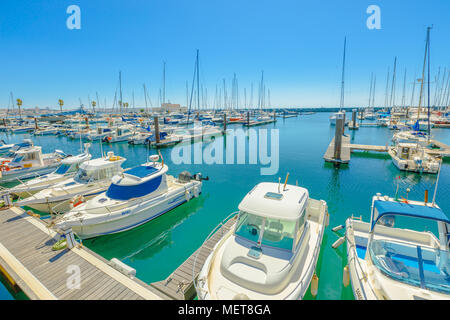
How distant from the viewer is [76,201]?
39.1 feet

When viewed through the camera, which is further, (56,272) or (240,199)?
(240,199)

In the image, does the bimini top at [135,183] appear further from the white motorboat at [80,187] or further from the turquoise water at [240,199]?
the white motorboat at [80,187]

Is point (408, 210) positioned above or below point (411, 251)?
above

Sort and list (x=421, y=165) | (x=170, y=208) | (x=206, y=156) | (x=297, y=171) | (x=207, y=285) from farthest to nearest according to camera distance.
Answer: (x=206, y=156) → (x=297, y=171) → (x=421, y=165) → (x=170, y=208) → (x=207, y=285)

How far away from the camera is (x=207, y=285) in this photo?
5406 mm

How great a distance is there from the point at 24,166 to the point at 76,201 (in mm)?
13856

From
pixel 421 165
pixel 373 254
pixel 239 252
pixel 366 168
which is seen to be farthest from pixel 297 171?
pixel 239 252

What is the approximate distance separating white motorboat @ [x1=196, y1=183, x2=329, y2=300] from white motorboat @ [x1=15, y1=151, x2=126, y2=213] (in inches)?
409

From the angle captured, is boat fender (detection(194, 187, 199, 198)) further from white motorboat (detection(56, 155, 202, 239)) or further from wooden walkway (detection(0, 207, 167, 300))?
wooden walkway (detection(0, 207, 167, 300))

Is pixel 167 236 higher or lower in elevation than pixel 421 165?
lower

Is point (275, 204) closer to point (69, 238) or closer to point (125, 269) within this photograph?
point (125, 269)

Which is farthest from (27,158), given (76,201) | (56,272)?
(56,272)

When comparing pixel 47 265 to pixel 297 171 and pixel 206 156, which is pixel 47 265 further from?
pixel 206 156
